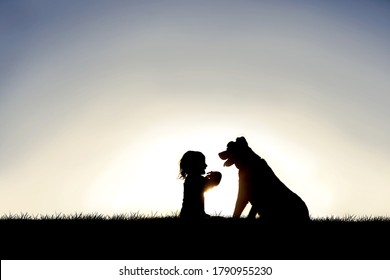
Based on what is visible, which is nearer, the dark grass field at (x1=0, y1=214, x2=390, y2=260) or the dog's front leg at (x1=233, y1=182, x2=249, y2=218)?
the dark grass field at (x1=0, y1=214, x2=390, y2=260)

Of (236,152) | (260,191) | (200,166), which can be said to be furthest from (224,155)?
(260,191)

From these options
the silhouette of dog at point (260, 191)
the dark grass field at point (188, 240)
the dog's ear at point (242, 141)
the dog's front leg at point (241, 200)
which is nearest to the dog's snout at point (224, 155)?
the silhouette of dog at point (260, 191)

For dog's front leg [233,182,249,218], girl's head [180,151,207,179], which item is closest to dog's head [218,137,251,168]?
dog's front leg [233,182,249,218]

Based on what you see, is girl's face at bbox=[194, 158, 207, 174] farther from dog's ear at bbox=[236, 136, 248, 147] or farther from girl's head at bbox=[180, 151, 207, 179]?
dog's ear at bbox=[236, 136, 248, 147]

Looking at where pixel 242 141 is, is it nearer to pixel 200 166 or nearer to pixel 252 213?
pixel 200 166

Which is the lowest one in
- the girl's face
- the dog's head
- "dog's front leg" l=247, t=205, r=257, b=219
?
"dog's front leg" l=247, t=205, r=257, b=219

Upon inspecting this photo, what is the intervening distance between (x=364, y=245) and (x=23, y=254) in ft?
17.7

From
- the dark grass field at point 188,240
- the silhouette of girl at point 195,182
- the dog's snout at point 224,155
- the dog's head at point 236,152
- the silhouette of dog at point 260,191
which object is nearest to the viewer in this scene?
the dark grass field at point 188,240

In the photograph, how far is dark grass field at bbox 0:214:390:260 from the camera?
666 centimetres

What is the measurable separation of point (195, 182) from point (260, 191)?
1.38 m

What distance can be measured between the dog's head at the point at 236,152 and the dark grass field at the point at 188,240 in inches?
57.3

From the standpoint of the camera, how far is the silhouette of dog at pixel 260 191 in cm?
895

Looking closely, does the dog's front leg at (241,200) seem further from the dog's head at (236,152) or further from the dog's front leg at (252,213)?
the dog's head at (236,152)

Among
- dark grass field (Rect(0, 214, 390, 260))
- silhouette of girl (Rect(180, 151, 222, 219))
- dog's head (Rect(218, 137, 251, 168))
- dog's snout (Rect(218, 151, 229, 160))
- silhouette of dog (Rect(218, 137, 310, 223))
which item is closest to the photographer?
dark grass field (Rect(0, 214, 390, 260))
